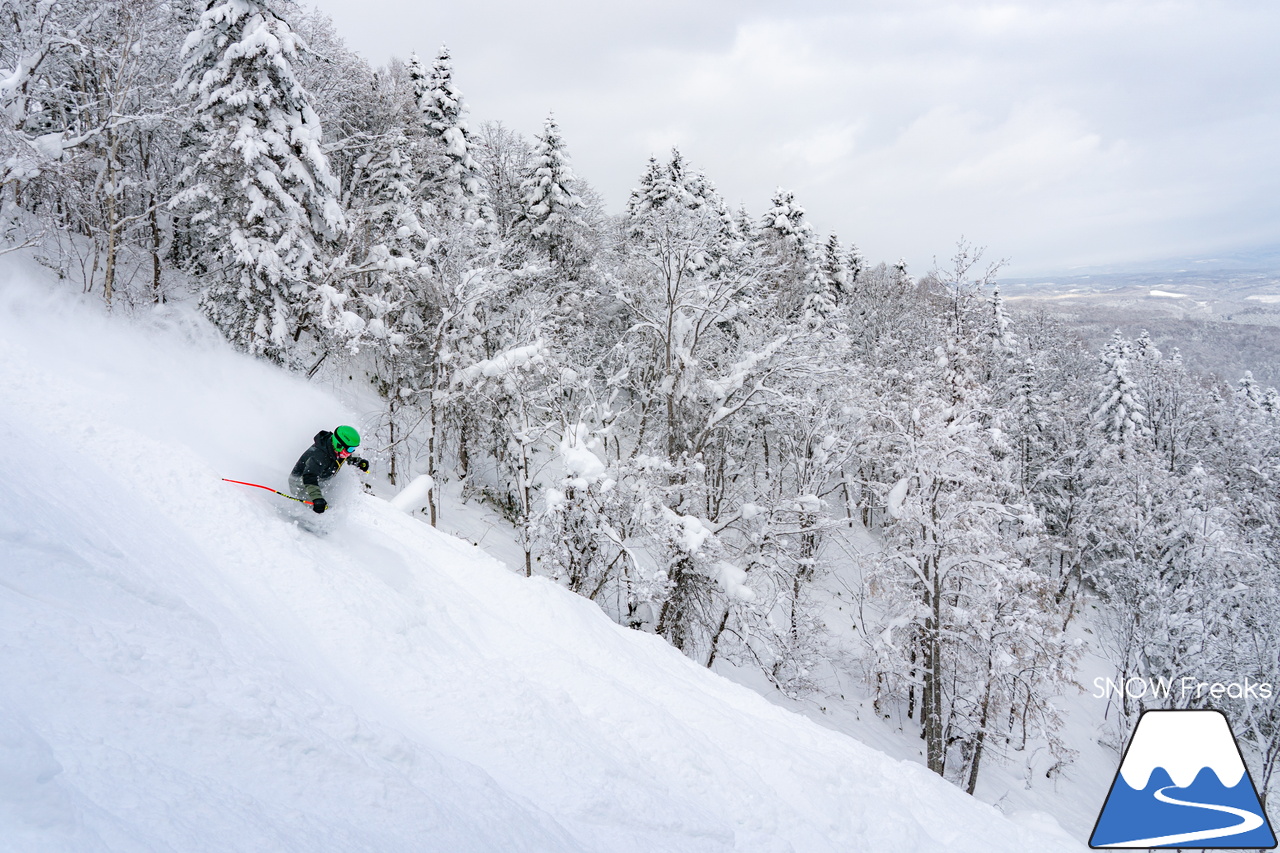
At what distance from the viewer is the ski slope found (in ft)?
8.83

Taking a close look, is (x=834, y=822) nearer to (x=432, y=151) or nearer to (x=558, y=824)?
(x=558, y=824)

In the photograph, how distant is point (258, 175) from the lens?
14773 mm

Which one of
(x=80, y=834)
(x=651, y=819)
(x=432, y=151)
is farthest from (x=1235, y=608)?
(x=432, y=151)

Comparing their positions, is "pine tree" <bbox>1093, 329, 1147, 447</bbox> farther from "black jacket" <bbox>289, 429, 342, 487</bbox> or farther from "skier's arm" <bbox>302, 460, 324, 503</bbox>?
"skier's arm" <bbox>302, 460, 324, 503</bbox>

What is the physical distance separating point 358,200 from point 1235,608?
33882mm

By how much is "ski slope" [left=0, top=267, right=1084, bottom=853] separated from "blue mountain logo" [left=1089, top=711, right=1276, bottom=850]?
2232mm

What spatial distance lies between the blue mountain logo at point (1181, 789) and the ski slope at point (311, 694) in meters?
2.23

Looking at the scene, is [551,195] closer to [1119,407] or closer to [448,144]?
[448,144]

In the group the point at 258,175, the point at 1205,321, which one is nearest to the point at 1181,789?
the point at 258,175

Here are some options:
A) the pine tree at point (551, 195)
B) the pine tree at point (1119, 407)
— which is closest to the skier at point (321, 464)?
the pine tree at point (551, 195)

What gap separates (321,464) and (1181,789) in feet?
25.9

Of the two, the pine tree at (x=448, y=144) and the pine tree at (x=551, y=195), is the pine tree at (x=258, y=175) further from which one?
the pine tree at (x=551, y=195)

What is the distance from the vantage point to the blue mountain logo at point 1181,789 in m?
3.19

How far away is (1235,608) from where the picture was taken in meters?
21.5
